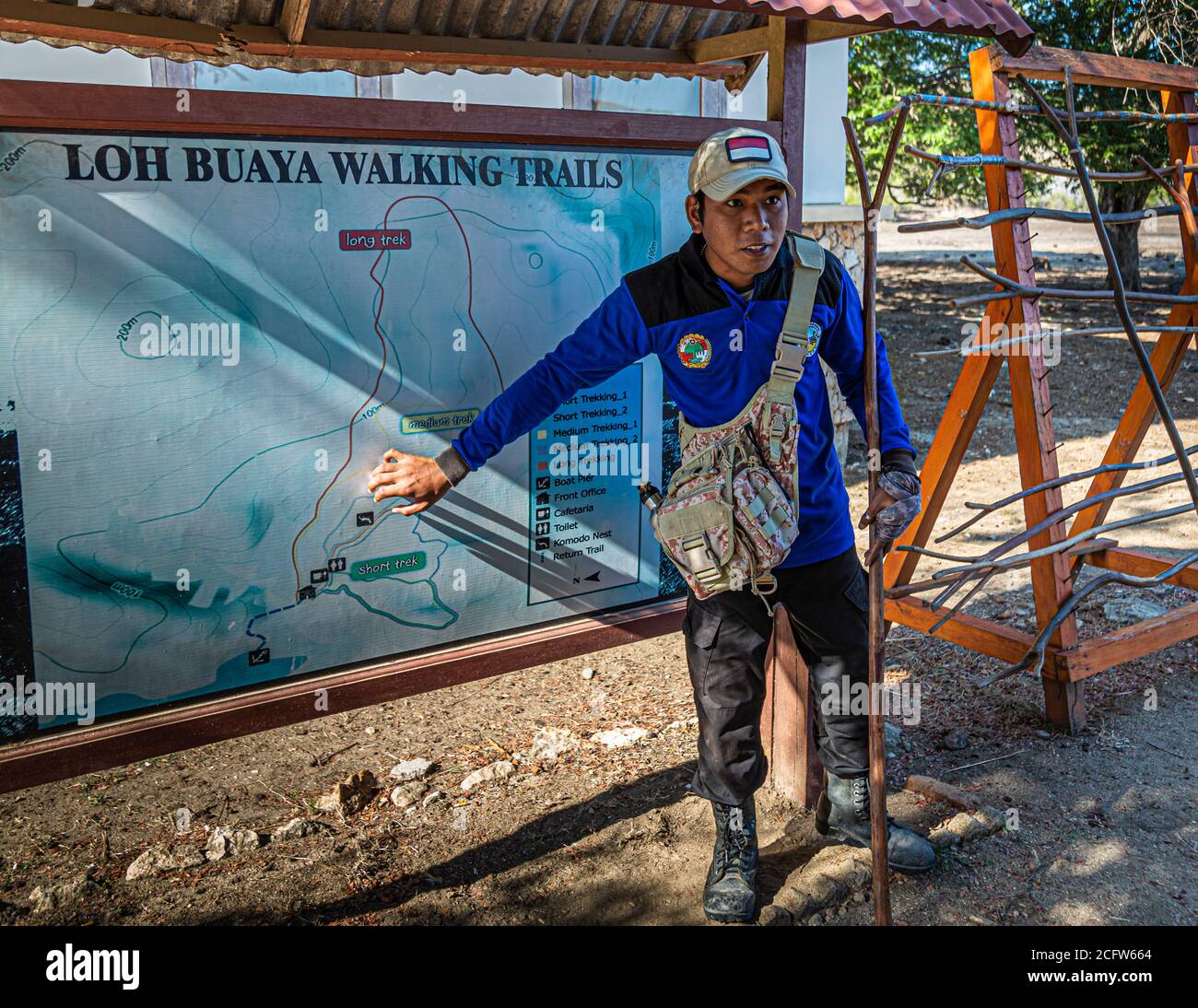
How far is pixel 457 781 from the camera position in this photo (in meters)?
3.69

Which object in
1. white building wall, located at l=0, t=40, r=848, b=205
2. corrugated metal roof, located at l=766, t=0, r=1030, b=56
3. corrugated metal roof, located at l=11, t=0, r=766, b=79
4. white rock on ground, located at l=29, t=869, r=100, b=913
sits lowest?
white rock on ground, located at l=29, t=869, r=100, b=913

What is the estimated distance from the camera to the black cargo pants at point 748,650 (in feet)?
9.48

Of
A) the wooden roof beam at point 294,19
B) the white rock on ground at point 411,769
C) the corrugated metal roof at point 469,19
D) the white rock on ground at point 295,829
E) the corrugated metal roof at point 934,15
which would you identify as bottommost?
the white rock on ground at point 295,829

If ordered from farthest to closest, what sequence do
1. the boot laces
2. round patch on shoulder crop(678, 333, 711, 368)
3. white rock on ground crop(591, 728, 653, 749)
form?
1. white rock on ground crop(591, 728, 653, 749)
2. the boot laces
3. round patch on shoulder crop(678, 333, 711, 368)

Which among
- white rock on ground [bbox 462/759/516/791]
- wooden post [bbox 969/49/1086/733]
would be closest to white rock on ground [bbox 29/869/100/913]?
white rock on ground [bbox 462/759/516/791]

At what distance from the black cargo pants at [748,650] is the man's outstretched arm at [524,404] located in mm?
653

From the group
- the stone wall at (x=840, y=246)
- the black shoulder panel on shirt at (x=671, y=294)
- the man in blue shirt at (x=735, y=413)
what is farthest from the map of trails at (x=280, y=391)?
the stone wall at (x=840, y=246)

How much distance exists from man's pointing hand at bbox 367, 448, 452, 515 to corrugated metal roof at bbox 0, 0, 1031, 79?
122cm

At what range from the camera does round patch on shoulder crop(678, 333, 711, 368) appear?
2756 mm

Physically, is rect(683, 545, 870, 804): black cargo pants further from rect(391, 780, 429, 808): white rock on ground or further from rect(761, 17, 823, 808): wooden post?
rect(391, 780, 429, 808): white rock on ground

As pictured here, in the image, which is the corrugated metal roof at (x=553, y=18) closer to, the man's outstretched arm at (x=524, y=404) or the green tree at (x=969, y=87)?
the man's outstretched arm at (x=524, y=404)

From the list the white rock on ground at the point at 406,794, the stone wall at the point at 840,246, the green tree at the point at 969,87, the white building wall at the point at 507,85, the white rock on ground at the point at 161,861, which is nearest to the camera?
the white rock on ground at the point at 161,861
